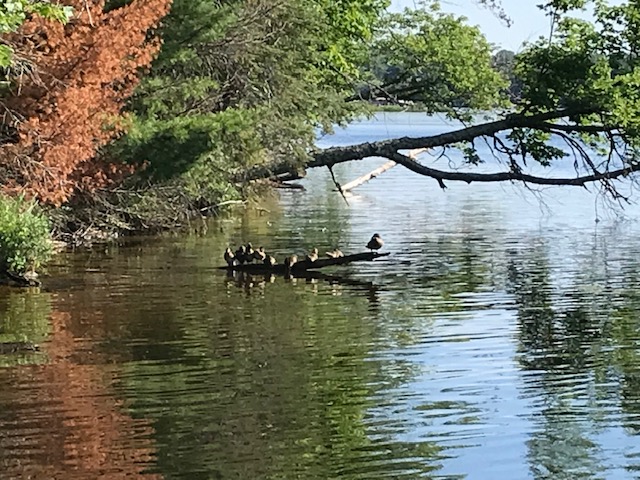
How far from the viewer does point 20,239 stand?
17906 millimetres

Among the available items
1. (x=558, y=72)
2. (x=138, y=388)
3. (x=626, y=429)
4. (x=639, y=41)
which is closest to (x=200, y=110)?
(x=558, y=72)

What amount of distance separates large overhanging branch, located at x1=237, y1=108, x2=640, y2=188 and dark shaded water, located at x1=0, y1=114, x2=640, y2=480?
236 centimetres

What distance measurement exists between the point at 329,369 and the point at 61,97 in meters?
9.61

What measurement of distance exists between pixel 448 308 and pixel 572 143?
1123 centimetres

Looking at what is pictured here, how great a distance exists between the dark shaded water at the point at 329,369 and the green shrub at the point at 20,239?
539 millimetres

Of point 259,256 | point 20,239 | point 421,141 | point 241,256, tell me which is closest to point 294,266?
point 259,256

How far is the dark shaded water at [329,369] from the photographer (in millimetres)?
9016

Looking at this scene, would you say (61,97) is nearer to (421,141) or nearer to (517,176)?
(421,141)

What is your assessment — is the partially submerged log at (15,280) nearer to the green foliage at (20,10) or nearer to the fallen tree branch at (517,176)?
the green foliage at (20,10)

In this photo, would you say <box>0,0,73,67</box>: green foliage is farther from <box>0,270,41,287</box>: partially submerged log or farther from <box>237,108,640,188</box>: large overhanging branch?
<box>237,108,640,188</box>: large overhanging branch

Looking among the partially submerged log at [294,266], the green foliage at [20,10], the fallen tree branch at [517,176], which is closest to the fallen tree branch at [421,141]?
the fallen tree branch at [517,176]

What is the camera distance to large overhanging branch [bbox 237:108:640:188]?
2630cm

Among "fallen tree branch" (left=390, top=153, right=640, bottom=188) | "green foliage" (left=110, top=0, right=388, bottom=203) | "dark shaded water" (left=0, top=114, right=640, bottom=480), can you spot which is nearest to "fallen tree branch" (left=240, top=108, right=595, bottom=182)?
"fallen tree branch" (left=390, top=153, right=640, bottom=188)

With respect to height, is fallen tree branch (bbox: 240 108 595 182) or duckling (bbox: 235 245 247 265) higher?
fallen tree branch (bbox: 240 108 595 182)
